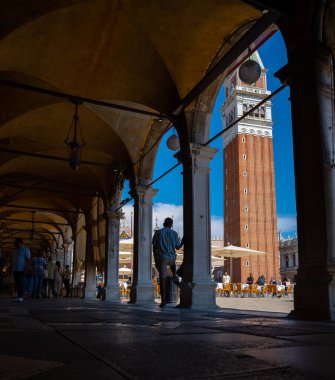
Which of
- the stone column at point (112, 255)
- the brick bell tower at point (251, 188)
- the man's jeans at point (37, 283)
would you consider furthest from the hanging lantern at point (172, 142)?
the brick bell tower at point (251, 188)

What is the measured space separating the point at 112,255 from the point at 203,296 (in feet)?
22.7

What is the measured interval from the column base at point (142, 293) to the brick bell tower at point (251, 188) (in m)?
38.4

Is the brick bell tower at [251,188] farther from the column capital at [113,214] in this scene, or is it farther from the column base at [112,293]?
the column base at [112,293]

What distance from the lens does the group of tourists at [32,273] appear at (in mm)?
8953

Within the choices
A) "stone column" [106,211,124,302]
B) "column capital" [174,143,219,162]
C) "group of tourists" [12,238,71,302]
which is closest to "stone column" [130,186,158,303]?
"stone column" [106,211,124,302]

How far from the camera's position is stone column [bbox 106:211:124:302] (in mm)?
12797

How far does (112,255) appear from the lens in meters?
13.4

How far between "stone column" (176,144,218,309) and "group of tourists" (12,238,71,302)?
149 inches

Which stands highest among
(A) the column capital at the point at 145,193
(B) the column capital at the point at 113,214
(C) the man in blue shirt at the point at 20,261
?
(A) the column capital at the point at 145,193

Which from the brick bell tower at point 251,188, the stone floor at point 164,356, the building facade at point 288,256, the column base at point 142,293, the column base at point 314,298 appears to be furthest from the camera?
the building facade at point 288,256

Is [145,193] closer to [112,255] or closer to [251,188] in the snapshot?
[112,255]

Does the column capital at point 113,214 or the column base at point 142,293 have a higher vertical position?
the column capital at point 113,214

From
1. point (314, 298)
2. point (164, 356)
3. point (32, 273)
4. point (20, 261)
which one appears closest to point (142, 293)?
point (20, 261)

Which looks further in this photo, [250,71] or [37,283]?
[37,283]
